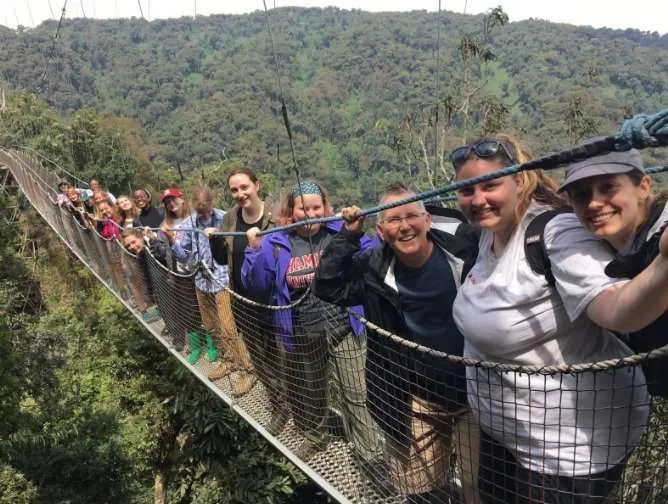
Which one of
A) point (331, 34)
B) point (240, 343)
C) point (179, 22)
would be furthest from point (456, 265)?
point (331, 34)

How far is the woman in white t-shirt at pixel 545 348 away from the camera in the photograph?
0.79 metres

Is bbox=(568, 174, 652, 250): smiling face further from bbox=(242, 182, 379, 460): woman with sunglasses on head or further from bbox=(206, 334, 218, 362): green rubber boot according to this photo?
bbox=(206, 334, 218, 362): green rubber boot

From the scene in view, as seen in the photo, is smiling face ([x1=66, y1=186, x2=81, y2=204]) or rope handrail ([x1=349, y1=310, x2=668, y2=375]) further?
smiling face ([x1=66, y1=186, x2=81, y2=204])

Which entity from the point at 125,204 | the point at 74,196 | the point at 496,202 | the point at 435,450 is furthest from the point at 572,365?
the point at 74,196

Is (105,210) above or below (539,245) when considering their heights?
below

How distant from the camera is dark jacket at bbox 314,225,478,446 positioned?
116 cm

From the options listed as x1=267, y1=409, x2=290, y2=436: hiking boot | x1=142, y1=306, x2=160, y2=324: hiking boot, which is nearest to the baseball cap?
x1=267, y1=409, x2=290, y2=436: hiking boot

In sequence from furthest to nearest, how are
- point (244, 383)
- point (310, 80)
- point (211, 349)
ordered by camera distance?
point (310, 80) < point (211, 349) < point (244, 383)

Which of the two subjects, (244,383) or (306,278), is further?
(244,383)

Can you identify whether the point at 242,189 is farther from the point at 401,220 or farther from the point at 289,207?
the point at 401,220

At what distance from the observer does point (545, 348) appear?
866mm

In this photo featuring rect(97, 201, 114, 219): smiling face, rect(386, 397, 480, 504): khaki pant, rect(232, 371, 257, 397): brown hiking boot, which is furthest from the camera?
rect(97, 201, 114, 219): smiling face

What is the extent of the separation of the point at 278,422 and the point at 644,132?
57.1 inches

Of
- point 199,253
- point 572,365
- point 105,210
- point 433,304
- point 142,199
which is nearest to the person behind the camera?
point 572,365
